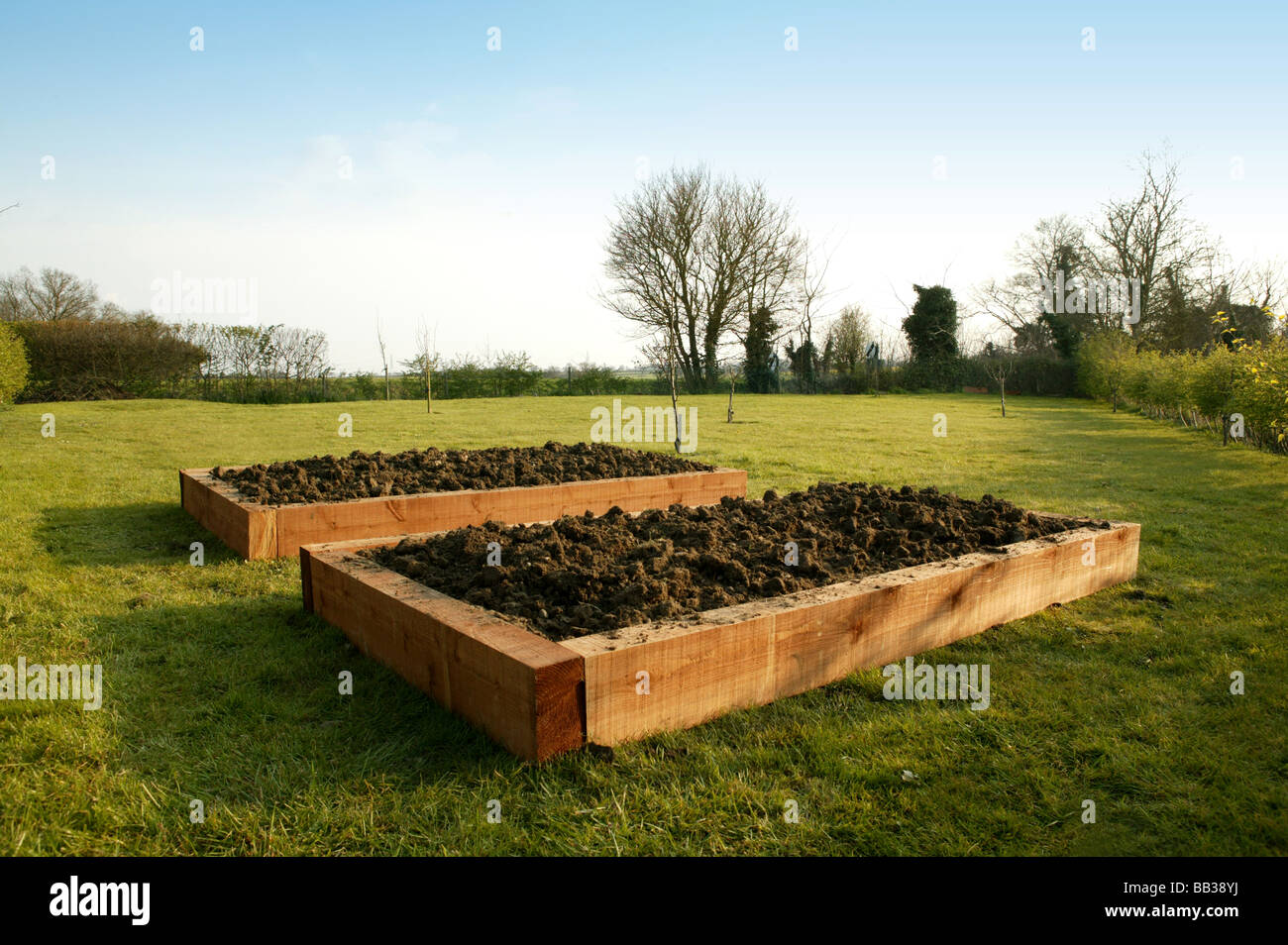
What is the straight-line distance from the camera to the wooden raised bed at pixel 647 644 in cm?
246

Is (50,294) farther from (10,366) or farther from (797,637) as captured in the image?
(797,637)

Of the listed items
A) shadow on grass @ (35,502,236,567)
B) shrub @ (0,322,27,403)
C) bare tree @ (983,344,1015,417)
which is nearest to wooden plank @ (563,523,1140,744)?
shadow on grass @ (35,502,236,567)

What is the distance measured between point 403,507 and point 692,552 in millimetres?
2558

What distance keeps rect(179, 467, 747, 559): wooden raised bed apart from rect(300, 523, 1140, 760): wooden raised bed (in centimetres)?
120

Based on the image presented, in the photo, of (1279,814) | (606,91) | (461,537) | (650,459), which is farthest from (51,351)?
(1279,814)

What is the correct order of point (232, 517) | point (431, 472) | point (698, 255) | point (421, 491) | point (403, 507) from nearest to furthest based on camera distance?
point (232, 517), point (403, 507), point (421, 491), point (431, 472), point (698, 255)

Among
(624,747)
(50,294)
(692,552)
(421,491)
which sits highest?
(50,294)

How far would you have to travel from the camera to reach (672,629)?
271 centimetres

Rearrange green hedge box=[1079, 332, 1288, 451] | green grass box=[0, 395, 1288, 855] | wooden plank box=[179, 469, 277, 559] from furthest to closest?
1. green hedge box=[1079, 332, 1288, 451]
2. wooden plank box=[179, 469, 277, 559]
3. green grass box=[0, 395, 1288, 855]

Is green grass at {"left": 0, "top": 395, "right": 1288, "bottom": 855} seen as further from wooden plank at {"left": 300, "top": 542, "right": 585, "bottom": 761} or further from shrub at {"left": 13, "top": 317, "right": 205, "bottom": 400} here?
shrub at {"left": 13, "top": 317, "right": 205, "bottom": 400}

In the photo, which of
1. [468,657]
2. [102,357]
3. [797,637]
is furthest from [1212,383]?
[102,357]

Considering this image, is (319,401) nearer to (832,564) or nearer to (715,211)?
(715,211)

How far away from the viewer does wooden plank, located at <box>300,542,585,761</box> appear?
2.40 metres
